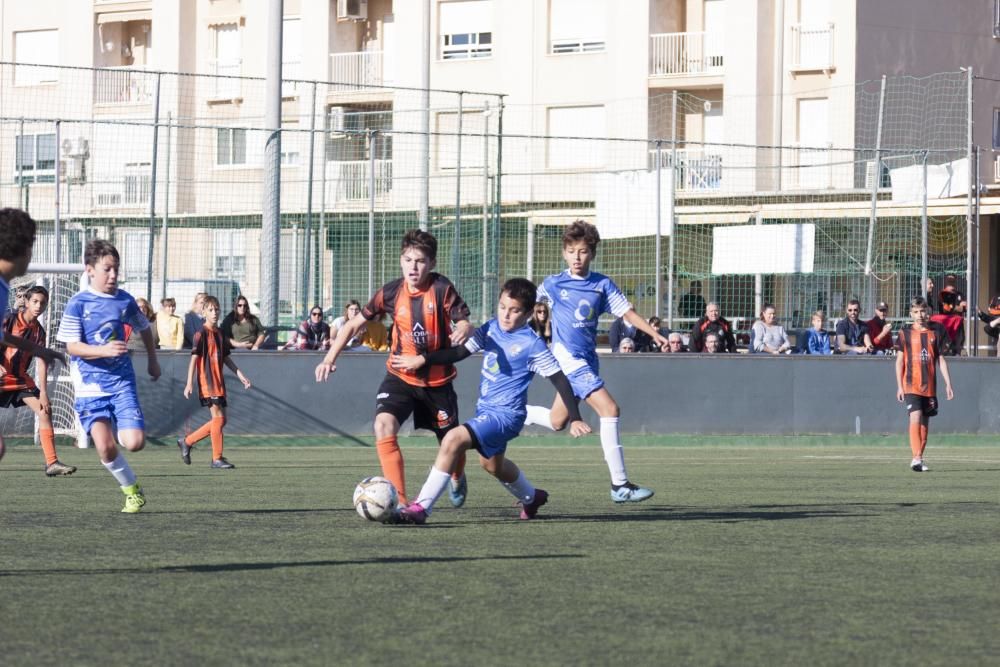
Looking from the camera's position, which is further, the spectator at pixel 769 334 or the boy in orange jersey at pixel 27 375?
the spectator at pixel 769 334

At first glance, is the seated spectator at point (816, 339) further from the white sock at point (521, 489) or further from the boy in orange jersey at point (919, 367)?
the white sock at point (521, 489)

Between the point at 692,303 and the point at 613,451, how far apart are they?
41.0 feet

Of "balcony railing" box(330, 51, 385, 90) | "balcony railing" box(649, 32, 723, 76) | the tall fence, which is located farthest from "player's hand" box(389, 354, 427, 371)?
"balcony railing" box(330, 51, 385, 90)

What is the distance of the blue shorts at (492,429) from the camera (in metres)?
9.59

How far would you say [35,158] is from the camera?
875 inches

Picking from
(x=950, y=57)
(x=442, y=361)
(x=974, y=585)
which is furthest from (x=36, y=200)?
(x=950, y=57)

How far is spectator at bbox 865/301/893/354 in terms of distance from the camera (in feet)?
77.5

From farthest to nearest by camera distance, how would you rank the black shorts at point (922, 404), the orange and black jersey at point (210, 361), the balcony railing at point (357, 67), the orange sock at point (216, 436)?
the balcony railing at point (357, 67)
the orange and black jersey at point (210, 361)
the orange sock at point (216, 436)
the black shorts at point (922, 404)

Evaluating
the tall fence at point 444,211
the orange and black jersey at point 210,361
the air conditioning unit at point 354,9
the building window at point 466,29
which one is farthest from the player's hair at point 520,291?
the air conditioning unit at point 354,9

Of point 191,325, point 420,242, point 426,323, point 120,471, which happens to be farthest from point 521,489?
point 191,325

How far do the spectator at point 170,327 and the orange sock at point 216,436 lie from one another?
4.83 meters

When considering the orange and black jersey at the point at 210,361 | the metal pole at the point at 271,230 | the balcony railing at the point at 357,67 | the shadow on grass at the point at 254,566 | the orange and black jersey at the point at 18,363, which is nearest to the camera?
the shadow on grass at the point at 254,566

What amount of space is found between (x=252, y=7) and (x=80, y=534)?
127 feet

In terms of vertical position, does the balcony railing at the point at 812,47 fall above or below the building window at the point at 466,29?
below
